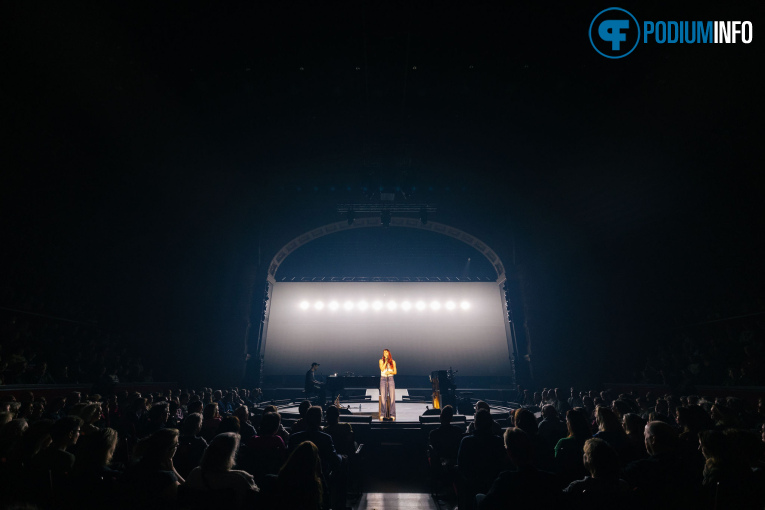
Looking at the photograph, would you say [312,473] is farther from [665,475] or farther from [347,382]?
[347,382]

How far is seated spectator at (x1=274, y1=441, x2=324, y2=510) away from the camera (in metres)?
2.52

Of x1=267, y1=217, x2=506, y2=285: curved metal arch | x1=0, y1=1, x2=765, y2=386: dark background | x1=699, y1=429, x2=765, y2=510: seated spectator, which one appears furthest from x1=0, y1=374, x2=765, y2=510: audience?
x1=267, y1=217, x2=506, y2=285: curved metal arch

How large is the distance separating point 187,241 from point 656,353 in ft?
51.6

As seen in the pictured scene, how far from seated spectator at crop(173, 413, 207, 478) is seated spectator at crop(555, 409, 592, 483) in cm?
343

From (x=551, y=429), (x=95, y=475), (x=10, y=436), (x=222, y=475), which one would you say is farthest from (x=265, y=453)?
(x=551, y=429)

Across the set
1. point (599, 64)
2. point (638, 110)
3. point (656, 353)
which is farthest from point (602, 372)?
point (599, 64)

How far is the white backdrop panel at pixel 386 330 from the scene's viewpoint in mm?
16031

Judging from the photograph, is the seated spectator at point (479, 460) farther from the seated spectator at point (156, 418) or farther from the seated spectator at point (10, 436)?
the seated spectator at point (10, 436)

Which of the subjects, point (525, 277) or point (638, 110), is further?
point (525, 277)

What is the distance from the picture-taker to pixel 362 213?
15492 millimetres

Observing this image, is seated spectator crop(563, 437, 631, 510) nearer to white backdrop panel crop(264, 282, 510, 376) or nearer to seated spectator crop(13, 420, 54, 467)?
seated spectator crop(13, 420, 54, 467)

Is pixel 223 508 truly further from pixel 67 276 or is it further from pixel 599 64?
pixel 67 276

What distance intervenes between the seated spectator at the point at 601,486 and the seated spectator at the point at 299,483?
1.68m

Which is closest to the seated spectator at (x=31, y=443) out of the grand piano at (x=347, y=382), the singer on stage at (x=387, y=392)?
the singer on stage at (x=387, y=392)
